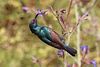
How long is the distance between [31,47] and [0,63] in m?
0.79

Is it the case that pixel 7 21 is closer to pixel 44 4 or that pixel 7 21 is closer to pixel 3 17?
pixel 3 17

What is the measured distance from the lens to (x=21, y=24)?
17.4ft

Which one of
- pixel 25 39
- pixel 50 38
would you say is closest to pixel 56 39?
pixel 50 38

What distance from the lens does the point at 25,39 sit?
16.5 feet

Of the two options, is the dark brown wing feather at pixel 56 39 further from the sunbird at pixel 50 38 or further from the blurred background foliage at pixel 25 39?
the blurred background foliage at pixel 25 39

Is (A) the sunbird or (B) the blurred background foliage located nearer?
(A) the sunbird

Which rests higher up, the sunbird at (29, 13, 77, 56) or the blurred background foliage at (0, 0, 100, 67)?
the blurred background foliage at (0, 0, 100, 67)

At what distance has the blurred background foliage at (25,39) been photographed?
4500mm

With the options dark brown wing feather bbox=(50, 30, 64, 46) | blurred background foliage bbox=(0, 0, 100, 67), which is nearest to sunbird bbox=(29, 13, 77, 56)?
dark brown wing feather bbox=(50, 30, 64, 46)

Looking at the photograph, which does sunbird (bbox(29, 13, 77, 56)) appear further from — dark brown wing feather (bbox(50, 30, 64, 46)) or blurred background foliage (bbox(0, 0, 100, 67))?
blurred background foliage (bbox(0, 0, 100, 67))

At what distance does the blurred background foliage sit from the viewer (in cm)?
450

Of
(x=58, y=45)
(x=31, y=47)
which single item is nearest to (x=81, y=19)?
(x=58, y=45)

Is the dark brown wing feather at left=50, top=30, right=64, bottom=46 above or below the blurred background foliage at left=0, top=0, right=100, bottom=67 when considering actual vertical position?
below

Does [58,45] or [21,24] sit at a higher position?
[21,24]
